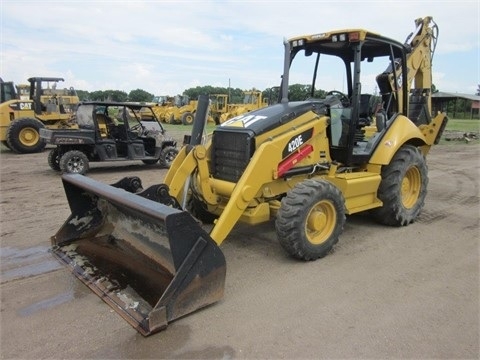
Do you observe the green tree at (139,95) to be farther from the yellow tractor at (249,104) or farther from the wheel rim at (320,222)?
the wheel rim at (320,222)

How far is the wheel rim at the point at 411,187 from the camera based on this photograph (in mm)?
6320

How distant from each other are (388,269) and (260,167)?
168 cm

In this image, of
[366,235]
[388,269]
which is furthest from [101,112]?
[388,269]

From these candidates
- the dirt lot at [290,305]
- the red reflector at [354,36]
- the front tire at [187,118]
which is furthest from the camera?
the front tire at [187,118]

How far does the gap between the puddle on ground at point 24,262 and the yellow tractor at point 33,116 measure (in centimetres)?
1077

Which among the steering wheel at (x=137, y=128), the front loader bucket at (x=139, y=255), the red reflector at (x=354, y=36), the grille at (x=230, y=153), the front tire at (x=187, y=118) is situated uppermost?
the red reflector at (x=354, y=36)

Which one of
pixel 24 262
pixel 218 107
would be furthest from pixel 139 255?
pixel 218 107

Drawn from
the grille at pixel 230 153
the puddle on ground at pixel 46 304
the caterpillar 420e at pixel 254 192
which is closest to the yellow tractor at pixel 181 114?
the caterpillar 420e at pixel 254 192

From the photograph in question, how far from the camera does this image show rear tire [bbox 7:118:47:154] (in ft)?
47.8

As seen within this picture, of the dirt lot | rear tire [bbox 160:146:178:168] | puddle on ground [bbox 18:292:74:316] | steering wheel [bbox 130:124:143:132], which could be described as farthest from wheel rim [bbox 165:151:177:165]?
puddle on ground [bbox 18:292:74:316]

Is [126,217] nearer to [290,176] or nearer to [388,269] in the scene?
[290,176]

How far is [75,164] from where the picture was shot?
34.0 ft

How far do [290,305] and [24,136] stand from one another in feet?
45.2

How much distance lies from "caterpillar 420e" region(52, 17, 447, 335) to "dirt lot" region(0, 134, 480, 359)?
20 centimetres
